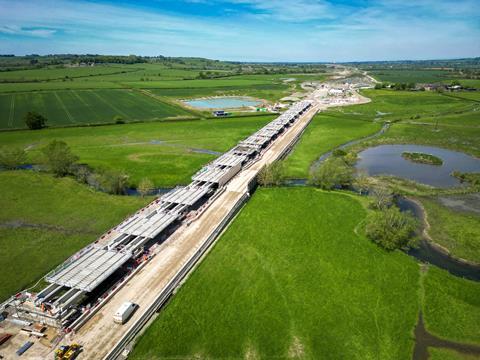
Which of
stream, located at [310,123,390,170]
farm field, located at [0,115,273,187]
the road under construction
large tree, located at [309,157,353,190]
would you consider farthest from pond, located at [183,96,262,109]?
the road under construction

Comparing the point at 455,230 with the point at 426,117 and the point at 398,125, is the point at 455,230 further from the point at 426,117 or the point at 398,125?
the point at 426,117

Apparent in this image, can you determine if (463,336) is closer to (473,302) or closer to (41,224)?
(473,302)

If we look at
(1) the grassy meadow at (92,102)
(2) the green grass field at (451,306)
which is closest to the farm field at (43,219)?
(2) the green grass field at (451,306)

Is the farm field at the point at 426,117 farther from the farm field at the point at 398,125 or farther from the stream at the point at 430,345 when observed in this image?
the stream at the point at 430,345

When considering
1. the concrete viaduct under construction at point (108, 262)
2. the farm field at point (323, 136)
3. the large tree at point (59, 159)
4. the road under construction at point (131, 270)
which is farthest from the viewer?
the farm field at point (323, 136)

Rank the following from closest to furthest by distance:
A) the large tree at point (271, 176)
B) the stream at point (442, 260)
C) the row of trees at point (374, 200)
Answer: the stream at point (442, 260)
the row of trees at point (374, 200)
the large tree at point (271, 176)
